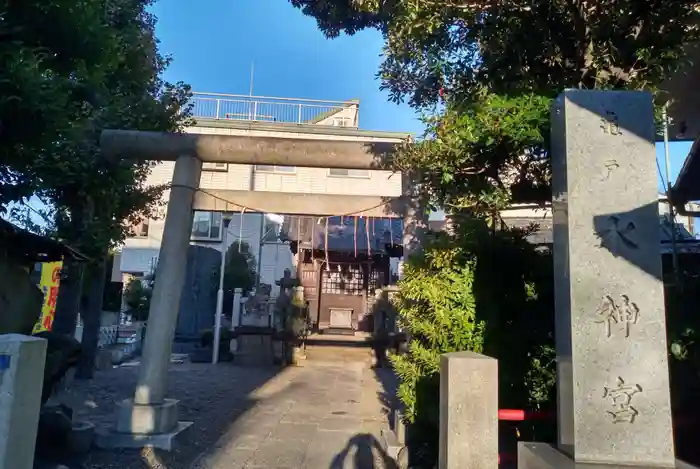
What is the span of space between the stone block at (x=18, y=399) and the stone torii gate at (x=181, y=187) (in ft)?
9.73

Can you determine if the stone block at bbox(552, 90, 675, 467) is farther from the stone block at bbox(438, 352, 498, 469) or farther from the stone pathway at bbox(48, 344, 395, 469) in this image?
the stone pathway at bbox(48, 344, 395, 469)

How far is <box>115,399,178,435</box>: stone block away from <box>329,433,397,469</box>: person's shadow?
2169 millimetres

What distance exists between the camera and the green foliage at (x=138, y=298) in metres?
22.5

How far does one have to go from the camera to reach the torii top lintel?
7199 mm

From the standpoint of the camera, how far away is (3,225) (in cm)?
691

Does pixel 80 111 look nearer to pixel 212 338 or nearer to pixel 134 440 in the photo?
pixel 134 440

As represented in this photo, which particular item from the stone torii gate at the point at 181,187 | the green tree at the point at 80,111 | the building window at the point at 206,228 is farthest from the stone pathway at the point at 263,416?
the building window at the point at 206,228

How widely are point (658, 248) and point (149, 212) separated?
11606 mm

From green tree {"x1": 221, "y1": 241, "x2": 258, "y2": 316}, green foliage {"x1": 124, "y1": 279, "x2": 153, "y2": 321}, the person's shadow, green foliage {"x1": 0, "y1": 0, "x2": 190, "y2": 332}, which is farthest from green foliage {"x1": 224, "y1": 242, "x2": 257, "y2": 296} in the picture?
the person's shadow

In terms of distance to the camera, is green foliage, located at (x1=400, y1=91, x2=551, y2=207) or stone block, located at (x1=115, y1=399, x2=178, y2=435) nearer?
green foliage, located at (x1=400, y1=91, x2=551, y2=207)

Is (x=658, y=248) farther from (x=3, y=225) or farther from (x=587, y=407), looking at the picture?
(x=3, y=225)

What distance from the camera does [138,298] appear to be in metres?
22.9

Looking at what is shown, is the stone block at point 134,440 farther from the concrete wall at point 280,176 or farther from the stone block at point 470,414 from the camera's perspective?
the concrete wall at point 280,176

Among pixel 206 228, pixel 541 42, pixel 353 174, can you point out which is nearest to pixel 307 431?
pixel 541 42
